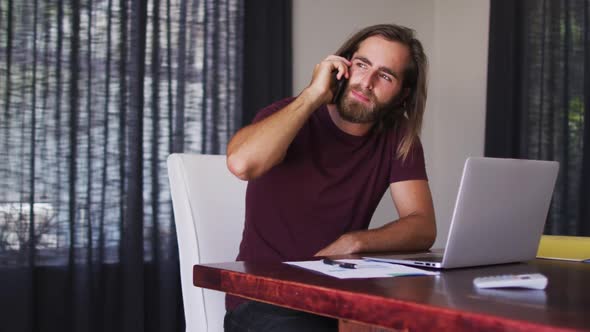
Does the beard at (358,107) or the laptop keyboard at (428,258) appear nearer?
the laptop keyboard at (428,258)

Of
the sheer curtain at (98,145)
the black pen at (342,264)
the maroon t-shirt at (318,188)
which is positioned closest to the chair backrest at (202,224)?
the maroon t-shirt at (318,188)

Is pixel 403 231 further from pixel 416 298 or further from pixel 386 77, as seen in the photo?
pixel 416 298

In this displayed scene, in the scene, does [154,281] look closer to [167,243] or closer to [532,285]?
[167,243]

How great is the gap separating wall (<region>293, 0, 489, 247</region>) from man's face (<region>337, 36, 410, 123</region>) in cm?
186

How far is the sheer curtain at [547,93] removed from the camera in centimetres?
354

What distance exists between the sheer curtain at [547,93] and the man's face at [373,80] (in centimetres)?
175

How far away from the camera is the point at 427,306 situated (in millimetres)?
899

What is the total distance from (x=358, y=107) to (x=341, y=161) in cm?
15

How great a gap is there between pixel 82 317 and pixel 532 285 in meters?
2.61

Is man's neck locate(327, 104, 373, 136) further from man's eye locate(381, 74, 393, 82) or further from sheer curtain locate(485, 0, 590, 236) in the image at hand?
sheer curtain locate(485, 0, 590, 236)

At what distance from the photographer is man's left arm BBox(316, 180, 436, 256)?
5.59 ft

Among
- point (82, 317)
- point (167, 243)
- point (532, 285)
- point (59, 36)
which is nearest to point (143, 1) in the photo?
point (59, 36)

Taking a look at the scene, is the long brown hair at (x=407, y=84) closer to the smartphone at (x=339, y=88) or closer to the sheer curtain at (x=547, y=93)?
the smartphone at (x=339, y=88)

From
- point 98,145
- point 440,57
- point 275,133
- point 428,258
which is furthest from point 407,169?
point 440,57
